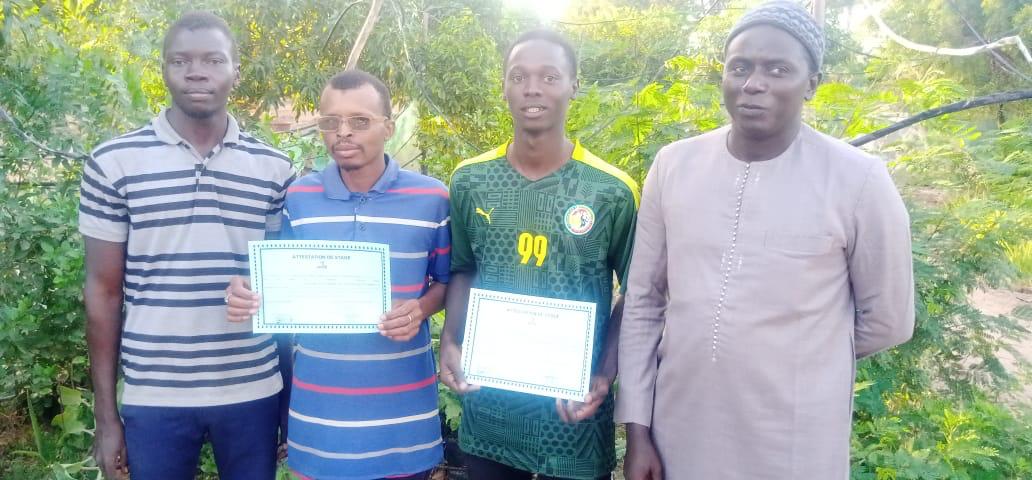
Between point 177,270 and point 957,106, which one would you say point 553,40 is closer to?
point 177,270

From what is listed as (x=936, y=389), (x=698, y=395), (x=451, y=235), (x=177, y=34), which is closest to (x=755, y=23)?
(x=698, y=395)

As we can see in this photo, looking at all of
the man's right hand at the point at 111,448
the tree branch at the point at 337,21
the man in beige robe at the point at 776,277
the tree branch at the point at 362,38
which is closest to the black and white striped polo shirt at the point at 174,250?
the man's right hand at the point at 111,448

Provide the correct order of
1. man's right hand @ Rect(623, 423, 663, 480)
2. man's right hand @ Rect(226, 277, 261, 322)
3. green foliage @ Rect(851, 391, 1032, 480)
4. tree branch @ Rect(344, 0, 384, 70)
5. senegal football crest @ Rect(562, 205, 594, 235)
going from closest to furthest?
1. man's right hand @ Rect(623, 423, 663, 480)
2. man's right hand @ Rect(226, 277, 261, 322)
3. senegal football crest @ Rect(562, 205, 594, 235)
4. green foliage @ Rect(851, 391, 1032, 480)
5. tree branch @ Rect(344, 0, 384, 70)

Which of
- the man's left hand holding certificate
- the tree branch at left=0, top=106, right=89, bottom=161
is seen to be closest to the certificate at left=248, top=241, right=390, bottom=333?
the man's left hand holding certificate

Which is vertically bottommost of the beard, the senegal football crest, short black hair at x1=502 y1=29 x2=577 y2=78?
the senegal football crest

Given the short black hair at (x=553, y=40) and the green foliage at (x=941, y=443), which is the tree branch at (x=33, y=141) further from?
the green foliage at (x=941, y=443)

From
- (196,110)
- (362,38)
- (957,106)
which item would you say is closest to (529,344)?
(196,110)

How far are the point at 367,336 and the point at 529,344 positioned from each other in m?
0.55

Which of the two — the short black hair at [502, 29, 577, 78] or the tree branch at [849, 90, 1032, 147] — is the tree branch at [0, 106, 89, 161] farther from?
the tree branch at [849, 90, 1032, 147]

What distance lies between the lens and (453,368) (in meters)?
2.38

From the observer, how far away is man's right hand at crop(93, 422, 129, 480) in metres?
2.41

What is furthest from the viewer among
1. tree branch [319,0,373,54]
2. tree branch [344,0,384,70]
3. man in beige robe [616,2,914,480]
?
tree branch [319,0,373,54]

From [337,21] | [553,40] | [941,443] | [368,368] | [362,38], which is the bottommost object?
[941,443]

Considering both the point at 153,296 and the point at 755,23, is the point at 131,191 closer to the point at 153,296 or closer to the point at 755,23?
the point at 153,296
